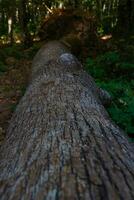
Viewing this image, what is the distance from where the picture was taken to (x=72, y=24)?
51.8ft

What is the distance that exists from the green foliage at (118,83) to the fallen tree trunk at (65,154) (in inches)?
33.8

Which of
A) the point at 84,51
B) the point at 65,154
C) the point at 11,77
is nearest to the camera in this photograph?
the point at 65,154

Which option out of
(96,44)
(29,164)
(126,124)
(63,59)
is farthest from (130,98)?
(96,44)

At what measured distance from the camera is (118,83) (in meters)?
10.0

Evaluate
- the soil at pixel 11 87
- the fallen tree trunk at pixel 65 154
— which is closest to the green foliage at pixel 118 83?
the fallen tree trunk at pixel 65 154

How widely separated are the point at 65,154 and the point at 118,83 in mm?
6488

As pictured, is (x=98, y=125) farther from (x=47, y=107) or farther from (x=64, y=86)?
(x=64, y=86)

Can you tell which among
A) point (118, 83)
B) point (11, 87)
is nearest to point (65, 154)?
point (118, 83)

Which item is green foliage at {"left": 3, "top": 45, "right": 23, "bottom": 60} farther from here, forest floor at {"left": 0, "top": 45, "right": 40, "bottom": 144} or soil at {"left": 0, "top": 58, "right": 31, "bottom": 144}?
soil at {"left": 0, "top": 58, "right": 31, "bottom": 144}

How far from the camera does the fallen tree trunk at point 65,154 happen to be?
3.10 meters

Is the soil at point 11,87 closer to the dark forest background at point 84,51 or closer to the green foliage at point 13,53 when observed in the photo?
the dark forest background at point 84,51

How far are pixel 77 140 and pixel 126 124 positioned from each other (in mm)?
2789

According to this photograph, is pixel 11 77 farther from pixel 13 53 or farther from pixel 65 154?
pixel 65 154

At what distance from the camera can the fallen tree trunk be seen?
3.10 m
